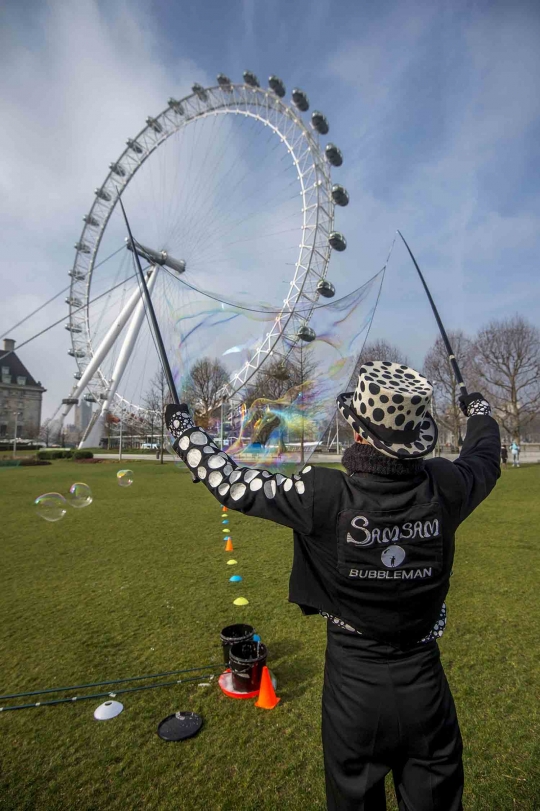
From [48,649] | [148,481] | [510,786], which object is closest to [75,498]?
[48,649]

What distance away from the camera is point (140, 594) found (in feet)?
21.3

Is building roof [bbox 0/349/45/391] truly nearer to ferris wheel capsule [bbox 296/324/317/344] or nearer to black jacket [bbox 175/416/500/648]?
ferris wheel capsule [bbox 296/324/317/344]

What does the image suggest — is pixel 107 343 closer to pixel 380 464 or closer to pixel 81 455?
pixel 81 455

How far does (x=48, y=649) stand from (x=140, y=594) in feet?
5.50

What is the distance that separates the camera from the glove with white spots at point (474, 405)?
7.93ft

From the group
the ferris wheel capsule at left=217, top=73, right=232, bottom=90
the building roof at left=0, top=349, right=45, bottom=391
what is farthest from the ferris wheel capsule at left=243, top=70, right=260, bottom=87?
the building roof at left=0, top=349, right=45, bottom=391

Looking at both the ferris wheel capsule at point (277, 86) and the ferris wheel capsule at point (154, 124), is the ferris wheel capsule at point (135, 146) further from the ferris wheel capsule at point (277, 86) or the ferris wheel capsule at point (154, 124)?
the ferris wheel capsule at point (277, 86)

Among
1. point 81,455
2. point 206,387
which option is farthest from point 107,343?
point 206,387

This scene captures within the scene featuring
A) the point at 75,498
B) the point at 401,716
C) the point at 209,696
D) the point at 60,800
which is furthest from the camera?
the point at 75,498

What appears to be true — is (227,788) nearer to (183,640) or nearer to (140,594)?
(183,640)

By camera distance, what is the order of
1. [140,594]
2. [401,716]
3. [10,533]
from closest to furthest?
[401,716] < [140,594] < [10,533]

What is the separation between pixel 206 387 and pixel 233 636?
634 cm

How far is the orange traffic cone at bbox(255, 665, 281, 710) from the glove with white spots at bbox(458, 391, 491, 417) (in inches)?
114

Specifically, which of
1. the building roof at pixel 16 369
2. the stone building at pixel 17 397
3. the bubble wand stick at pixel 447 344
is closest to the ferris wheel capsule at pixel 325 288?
the bubble wand stick at pixel 447 344
